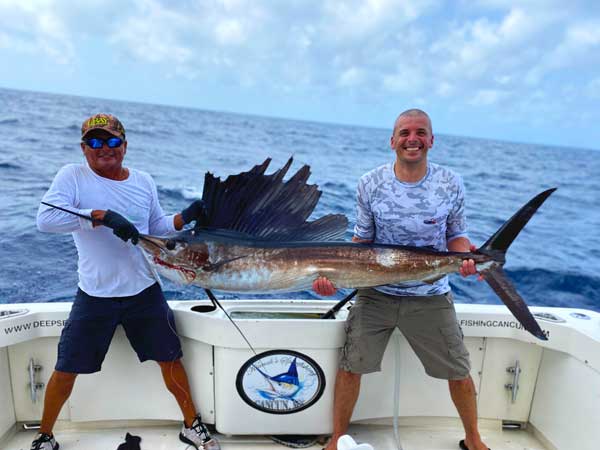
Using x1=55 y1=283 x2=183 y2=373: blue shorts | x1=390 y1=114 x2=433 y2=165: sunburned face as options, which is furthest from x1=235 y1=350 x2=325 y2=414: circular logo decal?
x1=390 y1=114 x2=433 y2=165: sunburned face

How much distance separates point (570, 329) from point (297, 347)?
1.14 metres

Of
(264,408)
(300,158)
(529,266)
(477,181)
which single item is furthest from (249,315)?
(300,158)

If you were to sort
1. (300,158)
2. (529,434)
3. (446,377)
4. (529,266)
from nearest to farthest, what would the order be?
(446,377), (529,434), (529,266), (300,158)

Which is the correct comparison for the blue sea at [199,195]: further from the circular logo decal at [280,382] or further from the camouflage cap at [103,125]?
the camouflage cap at [103,125]

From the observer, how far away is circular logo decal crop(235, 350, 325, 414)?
192 cm

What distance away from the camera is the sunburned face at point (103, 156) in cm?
170

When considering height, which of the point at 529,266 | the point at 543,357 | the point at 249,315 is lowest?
the point at 529,266

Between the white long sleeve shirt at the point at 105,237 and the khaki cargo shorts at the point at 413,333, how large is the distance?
853mm

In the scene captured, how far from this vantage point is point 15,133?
49.8 ft

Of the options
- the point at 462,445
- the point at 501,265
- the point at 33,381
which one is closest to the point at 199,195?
the point at 33,381

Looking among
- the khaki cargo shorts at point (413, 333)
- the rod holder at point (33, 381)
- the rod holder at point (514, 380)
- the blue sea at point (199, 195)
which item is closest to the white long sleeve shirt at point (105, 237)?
the rod holder at point (33, 381)

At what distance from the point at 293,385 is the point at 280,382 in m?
0.06

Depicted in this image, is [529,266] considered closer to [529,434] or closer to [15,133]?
[529,434]

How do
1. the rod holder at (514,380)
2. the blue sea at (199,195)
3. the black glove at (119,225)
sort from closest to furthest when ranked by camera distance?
the black glove at (119,225), the rod holder at (514,380), the blue sea at (199,195)
